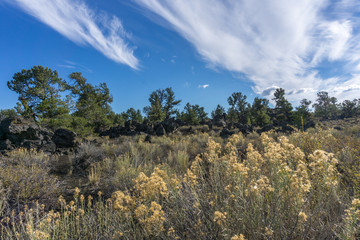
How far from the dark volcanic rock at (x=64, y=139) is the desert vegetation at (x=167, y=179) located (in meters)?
0.07

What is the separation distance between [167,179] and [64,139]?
11373 millimetres

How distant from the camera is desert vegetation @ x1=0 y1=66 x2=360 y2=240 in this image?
1.90m

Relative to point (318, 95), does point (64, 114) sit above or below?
below

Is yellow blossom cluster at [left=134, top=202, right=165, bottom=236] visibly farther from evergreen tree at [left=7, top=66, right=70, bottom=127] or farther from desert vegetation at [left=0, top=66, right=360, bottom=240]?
evergreen tree at [left=7, top=66, right=70, bottom=127]

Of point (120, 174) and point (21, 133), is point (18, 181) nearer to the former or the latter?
point (120, 174)

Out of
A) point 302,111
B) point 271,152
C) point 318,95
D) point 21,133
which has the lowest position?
point 271,152

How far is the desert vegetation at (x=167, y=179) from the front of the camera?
1.90 meters

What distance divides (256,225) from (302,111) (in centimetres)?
2832

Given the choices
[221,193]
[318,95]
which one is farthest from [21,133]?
[318,95]

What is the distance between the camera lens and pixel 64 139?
11.5m

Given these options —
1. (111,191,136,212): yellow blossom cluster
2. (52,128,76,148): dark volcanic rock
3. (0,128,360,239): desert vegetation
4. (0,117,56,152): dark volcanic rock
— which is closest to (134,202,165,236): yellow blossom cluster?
(0,128,360,239): desert vegetation

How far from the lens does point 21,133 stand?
10.9 m

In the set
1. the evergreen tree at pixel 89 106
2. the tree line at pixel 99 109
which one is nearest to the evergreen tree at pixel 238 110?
the tree line at pixel 99 109

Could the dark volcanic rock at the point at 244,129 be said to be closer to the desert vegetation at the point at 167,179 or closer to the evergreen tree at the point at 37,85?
the desert vegetation at the point at 167,179
